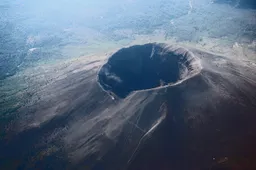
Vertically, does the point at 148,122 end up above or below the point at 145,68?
below

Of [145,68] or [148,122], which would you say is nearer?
[148,122]

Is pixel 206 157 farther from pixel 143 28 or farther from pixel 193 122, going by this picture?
pixel 143 28

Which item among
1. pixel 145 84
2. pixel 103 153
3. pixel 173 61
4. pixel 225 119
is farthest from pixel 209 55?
pixel 103 153

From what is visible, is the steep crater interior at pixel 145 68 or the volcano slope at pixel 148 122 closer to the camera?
the volcano slope at pixel 148 122

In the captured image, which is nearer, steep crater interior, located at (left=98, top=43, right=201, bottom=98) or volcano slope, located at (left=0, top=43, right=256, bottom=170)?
volcano slope, located at (left=0, top=43, right=256, bottom=170)
